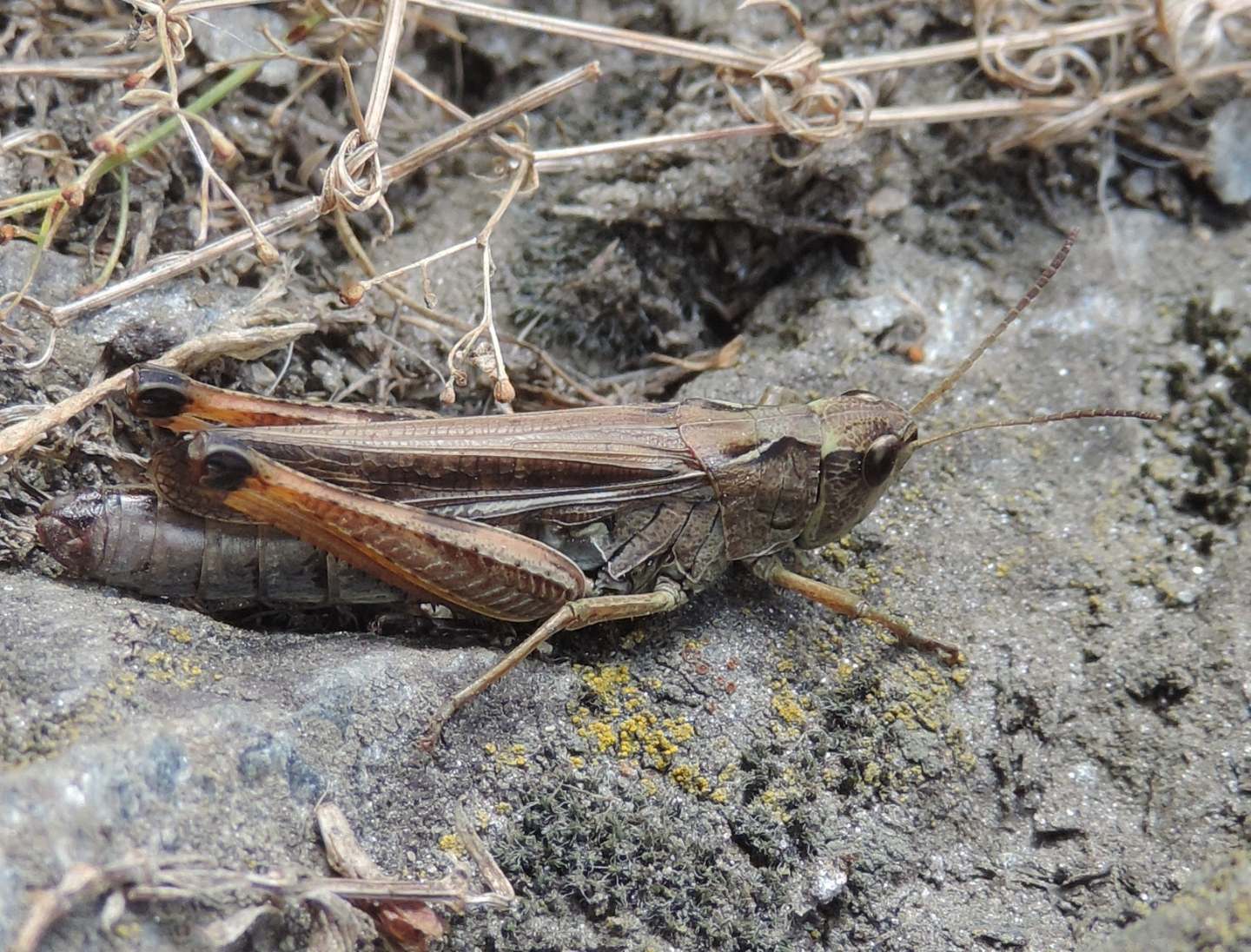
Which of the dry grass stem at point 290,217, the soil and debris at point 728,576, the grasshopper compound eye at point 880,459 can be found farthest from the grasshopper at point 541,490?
the dry grass stem at point 290,217

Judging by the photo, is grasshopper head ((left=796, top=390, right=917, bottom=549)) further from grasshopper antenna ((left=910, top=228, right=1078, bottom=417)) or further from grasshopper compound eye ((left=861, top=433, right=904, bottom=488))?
grasshopper antenna ((left=910, top=228, right=1078, bottom=417))

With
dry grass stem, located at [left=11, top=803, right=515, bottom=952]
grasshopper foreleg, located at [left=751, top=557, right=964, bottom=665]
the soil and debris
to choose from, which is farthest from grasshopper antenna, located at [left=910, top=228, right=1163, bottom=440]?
dry grass stem, located at [left=11, top=803, right=515, bottom=952]


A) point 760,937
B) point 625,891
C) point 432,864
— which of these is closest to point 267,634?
point 432,864

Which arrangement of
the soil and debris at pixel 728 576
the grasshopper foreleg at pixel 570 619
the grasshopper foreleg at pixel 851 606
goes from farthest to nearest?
the grasshopper foreleg at pixel 851 606 < the grasshopper foreleg at pixel 570 619 < the soil and debris at pixel 728 576

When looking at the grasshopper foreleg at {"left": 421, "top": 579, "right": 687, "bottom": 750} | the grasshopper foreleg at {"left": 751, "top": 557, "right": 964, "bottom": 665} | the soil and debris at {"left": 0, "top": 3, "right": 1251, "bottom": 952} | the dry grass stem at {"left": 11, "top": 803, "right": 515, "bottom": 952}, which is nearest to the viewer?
the dry grass stem at {"left": 11, "top": 803, "right": 515, "bottom": 952}

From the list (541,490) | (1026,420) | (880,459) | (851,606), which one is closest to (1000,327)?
(1026,420)

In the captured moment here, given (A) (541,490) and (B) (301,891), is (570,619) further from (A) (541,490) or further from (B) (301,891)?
(B) (301,891)

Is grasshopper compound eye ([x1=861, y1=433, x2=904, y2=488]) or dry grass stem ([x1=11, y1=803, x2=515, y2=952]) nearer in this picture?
dry grass stem ([x1=11, y1=803, x2=515, y2=952])

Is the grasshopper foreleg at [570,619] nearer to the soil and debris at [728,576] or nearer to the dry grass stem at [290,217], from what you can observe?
the soil and debris at [728,576]
